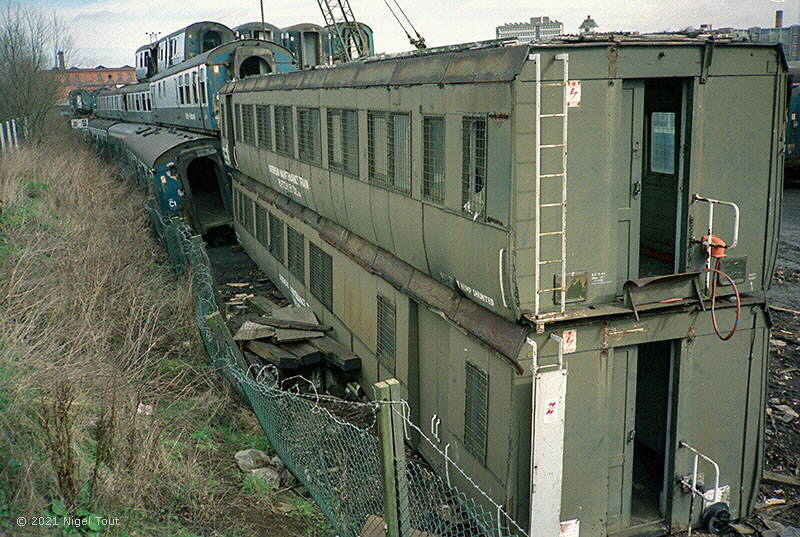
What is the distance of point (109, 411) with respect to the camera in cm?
660

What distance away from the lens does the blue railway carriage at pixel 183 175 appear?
1983 centimetres

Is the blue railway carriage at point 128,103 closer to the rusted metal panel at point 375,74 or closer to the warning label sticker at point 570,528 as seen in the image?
the rusted metal panel at point 375,74

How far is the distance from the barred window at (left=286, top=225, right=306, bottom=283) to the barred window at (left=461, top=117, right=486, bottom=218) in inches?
270

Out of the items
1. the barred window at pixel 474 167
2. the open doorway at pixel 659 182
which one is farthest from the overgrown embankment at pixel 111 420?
the open doorway at pixel 659 182

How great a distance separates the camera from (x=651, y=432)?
8.01 metres

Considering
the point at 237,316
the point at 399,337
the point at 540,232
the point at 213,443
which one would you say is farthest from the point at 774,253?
the point at 237,316

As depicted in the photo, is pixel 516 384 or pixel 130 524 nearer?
pixel 130 524

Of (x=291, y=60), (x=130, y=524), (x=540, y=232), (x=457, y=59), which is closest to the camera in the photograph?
(x=130, y=524)

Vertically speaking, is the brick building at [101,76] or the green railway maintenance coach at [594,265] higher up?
the brick building at [101,76]

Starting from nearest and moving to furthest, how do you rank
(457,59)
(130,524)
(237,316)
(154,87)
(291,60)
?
(130,524) < (457,59) < (237,316) < (291,60) < (154,87)

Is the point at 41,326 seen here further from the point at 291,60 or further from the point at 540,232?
the point at 291,60

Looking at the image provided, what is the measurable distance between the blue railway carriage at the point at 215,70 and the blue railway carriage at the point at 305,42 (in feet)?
9.94

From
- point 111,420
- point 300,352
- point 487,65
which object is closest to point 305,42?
point 300,352

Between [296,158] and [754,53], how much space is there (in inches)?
314
